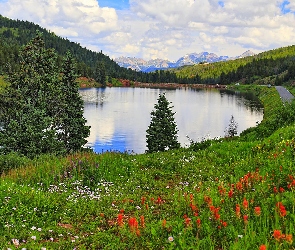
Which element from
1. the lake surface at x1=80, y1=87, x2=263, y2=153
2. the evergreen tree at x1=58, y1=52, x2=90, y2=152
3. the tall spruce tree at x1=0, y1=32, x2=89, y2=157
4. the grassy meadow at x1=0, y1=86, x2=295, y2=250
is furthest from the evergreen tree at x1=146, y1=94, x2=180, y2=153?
the grassy meadow at x1=0, y1=86, x2=295, y2=250

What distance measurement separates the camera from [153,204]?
30.3ft

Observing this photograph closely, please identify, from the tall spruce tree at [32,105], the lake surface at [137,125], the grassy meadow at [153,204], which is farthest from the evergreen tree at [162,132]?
the grassy meadow at [153,204]

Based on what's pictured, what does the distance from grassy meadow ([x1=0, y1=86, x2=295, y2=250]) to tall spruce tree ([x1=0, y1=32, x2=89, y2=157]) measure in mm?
13038

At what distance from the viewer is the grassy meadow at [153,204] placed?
18.3 feet

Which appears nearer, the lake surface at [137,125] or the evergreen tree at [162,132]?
the evergreen tree at [162,132]

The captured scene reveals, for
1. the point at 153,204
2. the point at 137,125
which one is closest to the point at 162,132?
the point at 137,125

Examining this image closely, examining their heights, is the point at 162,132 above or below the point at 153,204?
below

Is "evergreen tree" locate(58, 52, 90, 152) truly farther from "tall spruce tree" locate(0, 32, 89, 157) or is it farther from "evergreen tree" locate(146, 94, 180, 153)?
"evergreen tree" locate(146, 94, 180, 153)

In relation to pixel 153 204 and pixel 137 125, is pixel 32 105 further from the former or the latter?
pixel 137 125

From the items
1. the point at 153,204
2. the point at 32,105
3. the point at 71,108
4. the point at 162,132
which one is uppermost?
the point at 32,105

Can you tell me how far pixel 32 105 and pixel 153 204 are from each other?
22028mm

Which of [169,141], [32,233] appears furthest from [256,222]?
[169,141]

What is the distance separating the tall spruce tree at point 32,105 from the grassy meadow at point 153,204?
13038 millimetres

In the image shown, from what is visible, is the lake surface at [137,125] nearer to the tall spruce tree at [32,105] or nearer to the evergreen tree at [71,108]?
the evergreen tree at [71,108]
